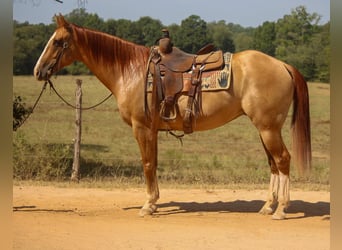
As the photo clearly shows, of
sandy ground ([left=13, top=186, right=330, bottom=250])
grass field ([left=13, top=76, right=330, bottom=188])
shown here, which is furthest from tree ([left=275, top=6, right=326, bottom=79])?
sandy ground ([left=13, top=186, right=330, bottom=250])

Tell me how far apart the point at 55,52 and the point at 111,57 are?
70 centimetres


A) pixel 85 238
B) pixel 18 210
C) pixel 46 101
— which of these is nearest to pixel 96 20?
pixel 46 101

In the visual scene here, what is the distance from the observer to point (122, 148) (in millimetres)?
12492

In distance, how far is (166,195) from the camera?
273 inches

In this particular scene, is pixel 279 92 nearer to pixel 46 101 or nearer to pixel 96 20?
pixel 96 20

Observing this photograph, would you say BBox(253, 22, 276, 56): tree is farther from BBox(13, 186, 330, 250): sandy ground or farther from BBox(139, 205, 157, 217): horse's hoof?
BBox(139, 205, 157, 217): horse's hoof

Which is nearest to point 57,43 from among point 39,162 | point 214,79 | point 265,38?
point 214,79

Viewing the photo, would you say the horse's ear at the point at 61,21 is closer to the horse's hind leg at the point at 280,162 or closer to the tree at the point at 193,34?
the horse's hind leg at the point at 280,162

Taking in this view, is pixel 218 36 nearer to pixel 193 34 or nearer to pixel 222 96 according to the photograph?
pixel 193 34

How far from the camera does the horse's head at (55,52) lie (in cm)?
559

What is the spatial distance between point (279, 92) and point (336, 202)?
377 centimetres

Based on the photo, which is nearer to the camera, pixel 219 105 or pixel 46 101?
pixel 219 105

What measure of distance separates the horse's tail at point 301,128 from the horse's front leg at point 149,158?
5.70 feet

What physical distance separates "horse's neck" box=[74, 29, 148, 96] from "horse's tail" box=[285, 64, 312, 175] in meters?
1.94
